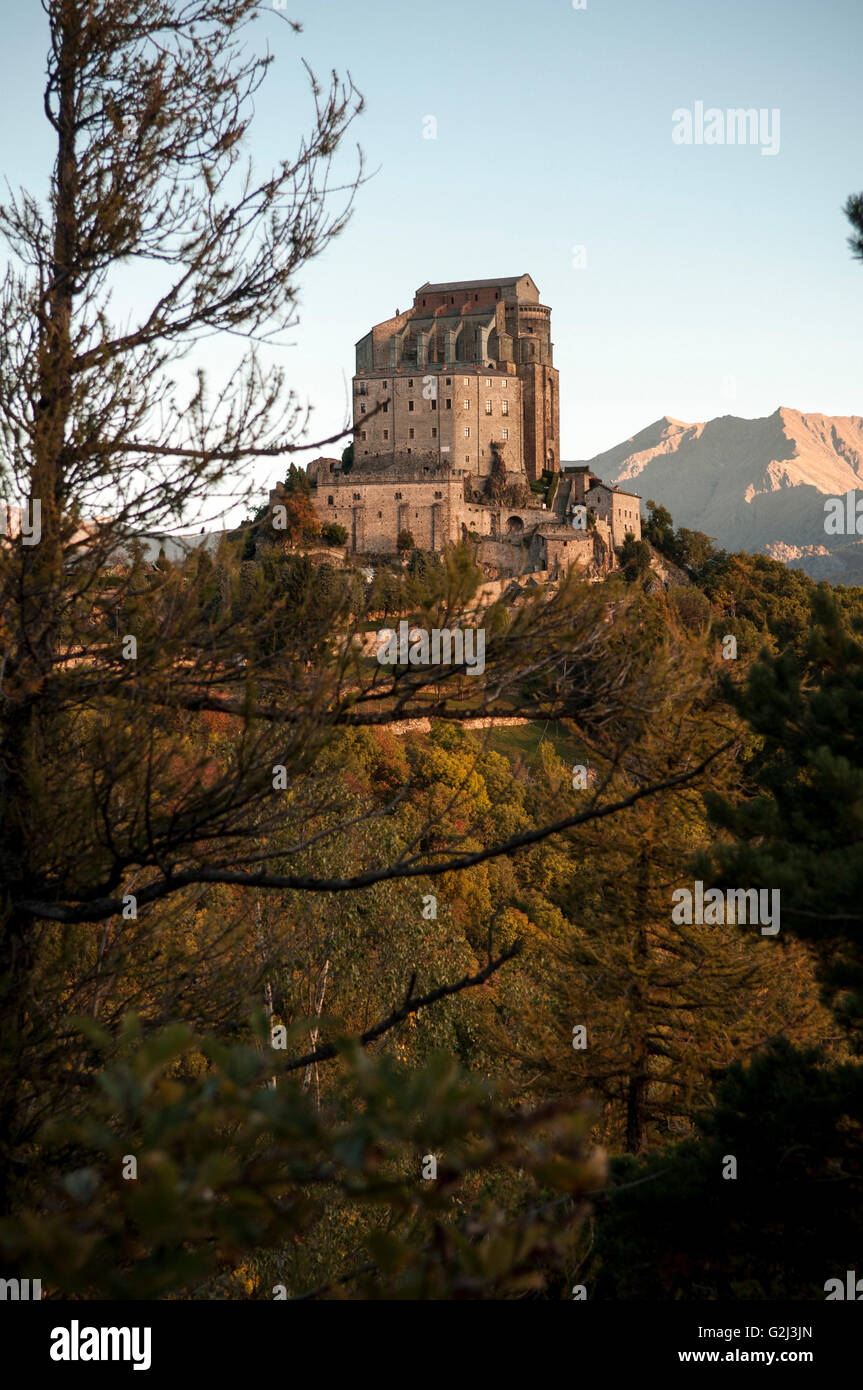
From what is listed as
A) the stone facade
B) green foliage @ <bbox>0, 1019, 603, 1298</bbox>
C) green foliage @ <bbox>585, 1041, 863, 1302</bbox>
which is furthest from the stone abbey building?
green foliage @ <bbox>0, 1019, 603, 1298</bbox>

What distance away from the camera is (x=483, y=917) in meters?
34.5

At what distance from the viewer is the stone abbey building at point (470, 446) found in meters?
80.3

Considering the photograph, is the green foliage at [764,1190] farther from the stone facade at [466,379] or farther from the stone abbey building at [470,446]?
the stone facade at [466,379]

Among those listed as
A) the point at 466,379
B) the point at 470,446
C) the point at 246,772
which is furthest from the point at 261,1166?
the point at 466,379

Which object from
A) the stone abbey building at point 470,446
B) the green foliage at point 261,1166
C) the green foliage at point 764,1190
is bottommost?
the green foliage at point 764,1190

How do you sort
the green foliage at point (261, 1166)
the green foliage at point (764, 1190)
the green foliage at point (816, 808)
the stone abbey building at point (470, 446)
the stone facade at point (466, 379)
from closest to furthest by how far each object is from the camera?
the green foliage at point (261, 1166) → the green foliage at point (816, 808) → the green foliage at point (764, 1190) → the stone abbey building at point (470, 446) → the stone facade at point (466, 379)

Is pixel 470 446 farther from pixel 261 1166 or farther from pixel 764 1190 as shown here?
pixel 261 1166

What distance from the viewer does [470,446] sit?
280ft

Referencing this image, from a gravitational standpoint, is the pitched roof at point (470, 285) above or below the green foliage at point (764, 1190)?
above

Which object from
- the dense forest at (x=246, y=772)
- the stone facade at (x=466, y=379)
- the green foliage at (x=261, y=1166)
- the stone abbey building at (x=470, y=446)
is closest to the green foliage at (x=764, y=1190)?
the dense forest at (x=246, y=772)

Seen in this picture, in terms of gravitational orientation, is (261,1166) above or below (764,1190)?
above
